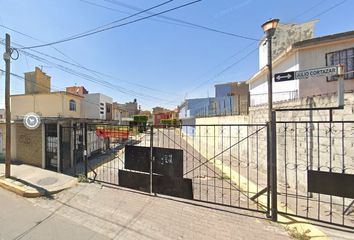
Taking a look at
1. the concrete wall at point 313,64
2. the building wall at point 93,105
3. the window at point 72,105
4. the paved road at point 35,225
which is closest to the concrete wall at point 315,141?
the concrete wall at point 313,64

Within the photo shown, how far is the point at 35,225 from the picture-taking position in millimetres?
4551

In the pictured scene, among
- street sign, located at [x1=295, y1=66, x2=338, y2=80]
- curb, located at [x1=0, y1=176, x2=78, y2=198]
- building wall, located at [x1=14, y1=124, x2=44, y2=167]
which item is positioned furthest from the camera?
building wall, located at [x1=14, y1=124, x2=44, y2=167]

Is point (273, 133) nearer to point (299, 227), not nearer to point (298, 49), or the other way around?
point (299, 227)

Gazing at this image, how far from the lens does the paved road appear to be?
4105 millimetres

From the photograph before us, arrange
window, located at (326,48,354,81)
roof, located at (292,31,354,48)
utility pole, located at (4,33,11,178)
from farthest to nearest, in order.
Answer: window, located at (326,48,354,81), roof, located at (292,31,354,48), utility pole, located at (4,33,11,178)

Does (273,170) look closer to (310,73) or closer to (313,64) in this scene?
(310,73)

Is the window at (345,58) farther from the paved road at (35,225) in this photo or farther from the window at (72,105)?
the window at (72,105)

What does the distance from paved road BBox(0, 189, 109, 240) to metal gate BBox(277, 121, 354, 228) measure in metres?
4.48

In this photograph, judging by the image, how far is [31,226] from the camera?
14.8 feet

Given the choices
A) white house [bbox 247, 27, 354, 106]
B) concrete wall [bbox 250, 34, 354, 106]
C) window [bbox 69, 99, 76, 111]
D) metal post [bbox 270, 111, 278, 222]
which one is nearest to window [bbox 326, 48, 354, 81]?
white house [bbox 247, 27, 354, 106]

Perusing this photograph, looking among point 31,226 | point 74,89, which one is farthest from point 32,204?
point 74,89

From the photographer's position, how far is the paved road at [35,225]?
4.11 metres

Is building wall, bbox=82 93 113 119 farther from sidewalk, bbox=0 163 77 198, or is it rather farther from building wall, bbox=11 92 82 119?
sidewalk, bbox=0 163 77 198

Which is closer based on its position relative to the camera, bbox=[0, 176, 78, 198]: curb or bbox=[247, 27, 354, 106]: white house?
bbox=[0, 176, 78, 198]: curb
